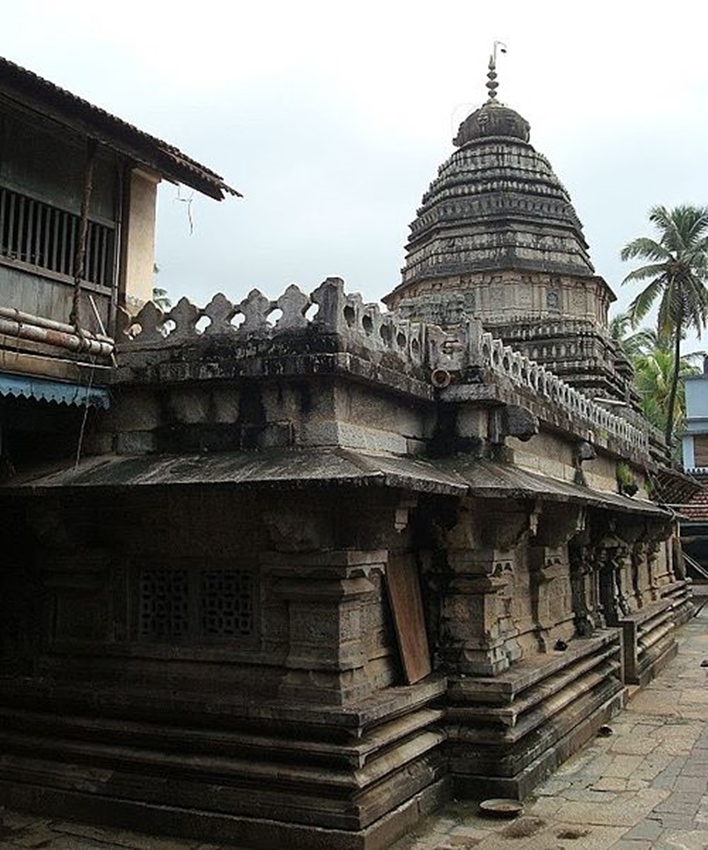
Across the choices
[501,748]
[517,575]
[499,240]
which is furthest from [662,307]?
[501,748]

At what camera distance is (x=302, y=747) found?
23.2 feet

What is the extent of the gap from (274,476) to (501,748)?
11.0ft

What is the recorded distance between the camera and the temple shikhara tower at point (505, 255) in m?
21.6

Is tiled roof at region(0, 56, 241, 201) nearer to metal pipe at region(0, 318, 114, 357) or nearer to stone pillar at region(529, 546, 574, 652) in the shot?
metal pipe at region(0, 318, 114, 357)

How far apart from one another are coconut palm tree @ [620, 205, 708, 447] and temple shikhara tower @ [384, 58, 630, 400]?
16.5m

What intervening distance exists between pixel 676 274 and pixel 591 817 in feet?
112

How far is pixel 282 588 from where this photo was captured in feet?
25.0

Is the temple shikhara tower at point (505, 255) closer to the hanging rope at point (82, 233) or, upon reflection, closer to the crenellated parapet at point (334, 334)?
the crenellated parapet at point (334, 334)

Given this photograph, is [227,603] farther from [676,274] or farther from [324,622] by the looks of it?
[676,274]

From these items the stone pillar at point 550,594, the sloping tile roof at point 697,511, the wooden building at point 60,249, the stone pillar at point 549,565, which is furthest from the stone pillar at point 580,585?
the sloping tile roof at point 697,511

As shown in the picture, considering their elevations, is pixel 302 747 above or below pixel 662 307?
below

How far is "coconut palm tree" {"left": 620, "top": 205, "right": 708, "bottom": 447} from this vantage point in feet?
128

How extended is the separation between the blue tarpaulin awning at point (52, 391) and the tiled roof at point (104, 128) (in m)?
2.23

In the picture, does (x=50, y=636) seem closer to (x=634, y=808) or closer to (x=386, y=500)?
(x=386, y=500)
